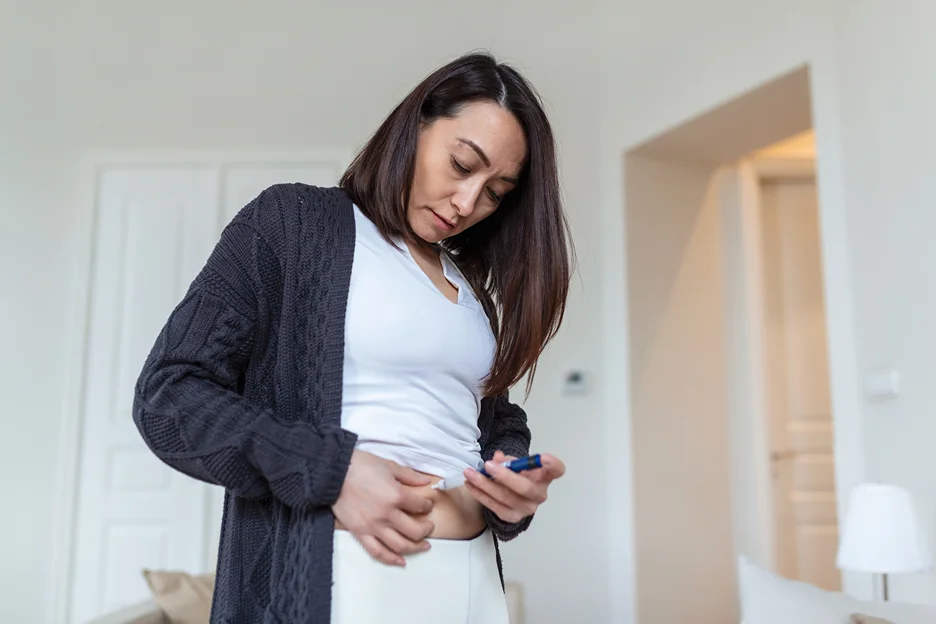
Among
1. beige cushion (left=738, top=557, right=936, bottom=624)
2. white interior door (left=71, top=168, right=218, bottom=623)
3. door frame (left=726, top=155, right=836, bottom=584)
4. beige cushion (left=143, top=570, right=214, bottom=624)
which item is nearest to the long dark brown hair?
beige cushion (left=738, top=557, right=936, bottom=624)

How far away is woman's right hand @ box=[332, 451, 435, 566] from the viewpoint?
0.84m

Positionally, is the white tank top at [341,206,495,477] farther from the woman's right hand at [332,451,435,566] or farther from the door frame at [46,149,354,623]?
the door frame at [46,149,354,623]

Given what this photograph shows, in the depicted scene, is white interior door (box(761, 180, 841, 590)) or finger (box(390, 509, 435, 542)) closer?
finger (box(390, 509, 435, 542))

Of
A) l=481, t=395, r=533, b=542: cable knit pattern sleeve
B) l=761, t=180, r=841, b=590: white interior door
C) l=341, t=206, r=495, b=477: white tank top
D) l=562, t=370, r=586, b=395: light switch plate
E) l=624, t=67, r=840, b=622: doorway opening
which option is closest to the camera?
l=341, t=206, r=495, b=477: white tank top

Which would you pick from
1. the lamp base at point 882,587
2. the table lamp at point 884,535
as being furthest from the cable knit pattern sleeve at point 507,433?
the lamp base at point 882,587

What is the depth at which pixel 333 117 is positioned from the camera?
409 centimetres

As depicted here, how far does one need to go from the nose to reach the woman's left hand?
312mm

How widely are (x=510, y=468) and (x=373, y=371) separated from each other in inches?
7.1

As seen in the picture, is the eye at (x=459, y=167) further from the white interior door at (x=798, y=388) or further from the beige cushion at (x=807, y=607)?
the white interior door at (x=798, y=388)

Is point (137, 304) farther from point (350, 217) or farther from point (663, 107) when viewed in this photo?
point (350, 217)

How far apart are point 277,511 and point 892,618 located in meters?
1.52

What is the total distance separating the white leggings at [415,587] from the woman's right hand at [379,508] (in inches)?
0.7

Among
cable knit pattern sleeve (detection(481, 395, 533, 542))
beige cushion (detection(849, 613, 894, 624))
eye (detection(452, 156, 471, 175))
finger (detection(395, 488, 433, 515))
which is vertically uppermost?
eye (detection(452, 156, 471, 175))

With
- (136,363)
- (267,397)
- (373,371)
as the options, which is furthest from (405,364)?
(136,363)
